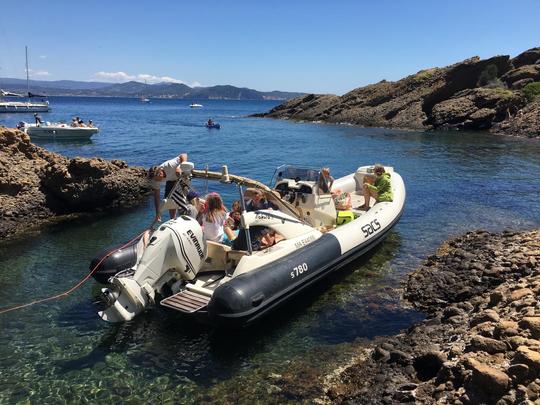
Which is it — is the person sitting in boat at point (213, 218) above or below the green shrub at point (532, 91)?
below

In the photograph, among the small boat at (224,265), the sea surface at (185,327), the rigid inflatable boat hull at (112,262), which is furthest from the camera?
the rigid inflatable boat hull at (112,262)

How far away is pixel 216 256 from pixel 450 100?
4787cm

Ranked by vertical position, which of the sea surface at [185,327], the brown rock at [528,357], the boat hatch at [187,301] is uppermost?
the brown rock at [528,357]

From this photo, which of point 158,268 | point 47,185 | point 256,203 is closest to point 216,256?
point 158,268

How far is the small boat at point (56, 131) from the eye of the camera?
3769 centimetres

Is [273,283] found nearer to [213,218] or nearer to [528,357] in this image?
[213,218]

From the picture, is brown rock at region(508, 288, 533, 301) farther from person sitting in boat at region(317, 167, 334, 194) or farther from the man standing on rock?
the man standing on rock

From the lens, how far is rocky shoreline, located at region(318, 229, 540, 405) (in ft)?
16.1

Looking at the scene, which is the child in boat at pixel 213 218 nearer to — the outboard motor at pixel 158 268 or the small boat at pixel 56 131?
the outboard motor at pixel 158 268

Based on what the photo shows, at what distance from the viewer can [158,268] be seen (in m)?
7.83

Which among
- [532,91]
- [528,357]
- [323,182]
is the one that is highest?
[532,91]

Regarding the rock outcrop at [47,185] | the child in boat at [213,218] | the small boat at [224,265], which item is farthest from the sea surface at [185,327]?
the child in boat at [213,218]

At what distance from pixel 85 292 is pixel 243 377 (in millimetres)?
4415

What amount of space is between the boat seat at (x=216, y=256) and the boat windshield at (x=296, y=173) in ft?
11.8
